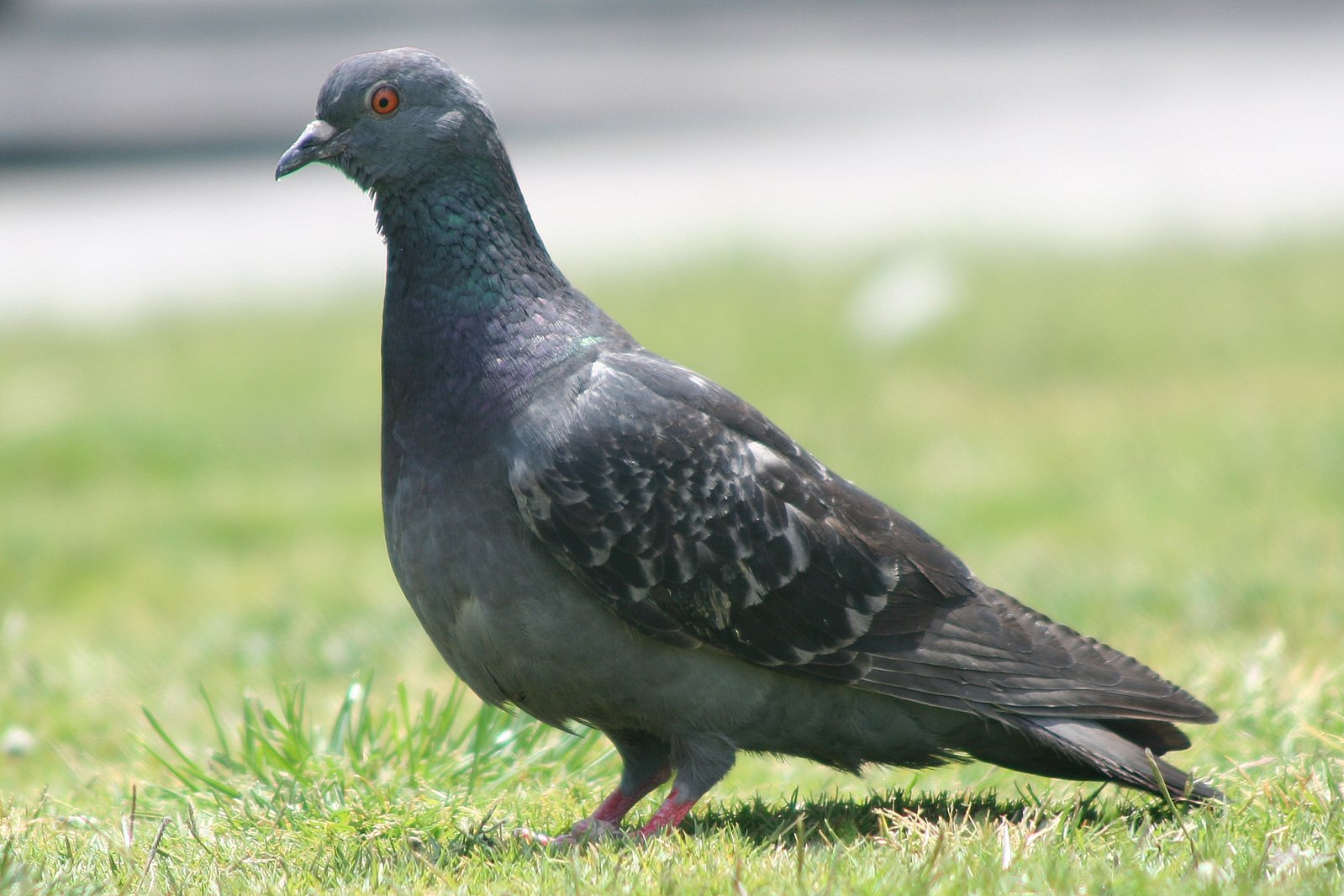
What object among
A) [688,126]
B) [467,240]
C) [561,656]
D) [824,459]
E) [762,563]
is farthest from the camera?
[688,126]

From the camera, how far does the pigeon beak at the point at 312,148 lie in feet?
13.0

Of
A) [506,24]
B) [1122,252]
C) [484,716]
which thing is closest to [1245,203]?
[1122,252]

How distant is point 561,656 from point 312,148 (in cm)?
142

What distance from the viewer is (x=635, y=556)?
366 cm

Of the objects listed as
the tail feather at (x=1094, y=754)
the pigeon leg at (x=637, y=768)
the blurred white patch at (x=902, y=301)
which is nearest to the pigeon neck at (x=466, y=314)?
the pigeon leg at (x=637, y=768)

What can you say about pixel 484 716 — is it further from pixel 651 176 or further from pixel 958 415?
pixel 651 176

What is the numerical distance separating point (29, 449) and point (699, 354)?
3850mm

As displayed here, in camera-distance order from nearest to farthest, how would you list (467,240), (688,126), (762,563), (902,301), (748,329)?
(762,563)
(467,240)
(748,329)
(902,301)
(688,126)

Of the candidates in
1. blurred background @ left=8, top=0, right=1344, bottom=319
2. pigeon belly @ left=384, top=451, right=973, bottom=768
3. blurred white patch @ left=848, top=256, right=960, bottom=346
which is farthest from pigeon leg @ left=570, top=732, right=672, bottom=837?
blurred background @ left=8, top=0, right=1344, bottom=319

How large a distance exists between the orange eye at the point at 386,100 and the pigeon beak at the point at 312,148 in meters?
0.14

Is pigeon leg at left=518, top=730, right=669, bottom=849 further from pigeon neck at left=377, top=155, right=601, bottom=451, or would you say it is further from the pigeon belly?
pigeon neck at left=377, top=155, right=601, bottom=451

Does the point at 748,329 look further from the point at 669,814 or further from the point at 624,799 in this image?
the point at 669,814

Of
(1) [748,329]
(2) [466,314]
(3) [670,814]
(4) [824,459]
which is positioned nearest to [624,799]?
(3) [670,814]

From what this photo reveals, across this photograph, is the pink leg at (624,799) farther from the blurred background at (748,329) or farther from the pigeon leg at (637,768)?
the blurred background at (748,329)
